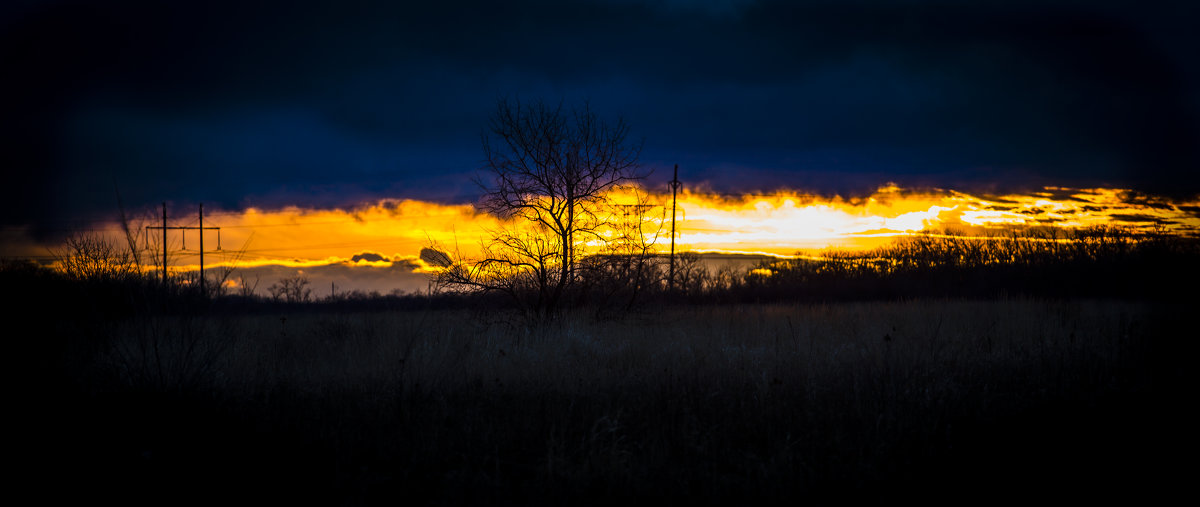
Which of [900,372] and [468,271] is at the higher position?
[468,271]

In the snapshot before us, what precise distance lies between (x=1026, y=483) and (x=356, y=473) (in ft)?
21.2

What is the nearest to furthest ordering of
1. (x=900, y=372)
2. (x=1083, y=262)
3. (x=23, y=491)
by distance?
(x=23, y=491), (x=900, y=372), (x=1083, y=262)

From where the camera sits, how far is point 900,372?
10375 millimetres

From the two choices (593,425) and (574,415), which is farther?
(574,415)

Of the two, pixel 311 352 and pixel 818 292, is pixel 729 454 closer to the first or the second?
pixel 311 352

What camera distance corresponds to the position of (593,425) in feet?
24.4

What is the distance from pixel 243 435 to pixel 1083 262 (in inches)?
2150

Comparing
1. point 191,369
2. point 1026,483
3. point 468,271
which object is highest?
point 468,271

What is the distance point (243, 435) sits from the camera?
23.3 feet

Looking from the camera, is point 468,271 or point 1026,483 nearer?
point 1026,483

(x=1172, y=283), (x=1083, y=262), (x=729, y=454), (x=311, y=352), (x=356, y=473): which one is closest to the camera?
(x=356, y=473)

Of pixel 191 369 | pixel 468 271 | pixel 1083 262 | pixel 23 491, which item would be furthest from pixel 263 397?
pixel 1083 262

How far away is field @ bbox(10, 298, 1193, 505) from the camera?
6.00m

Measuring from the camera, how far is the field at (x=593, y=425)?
6004 mm
